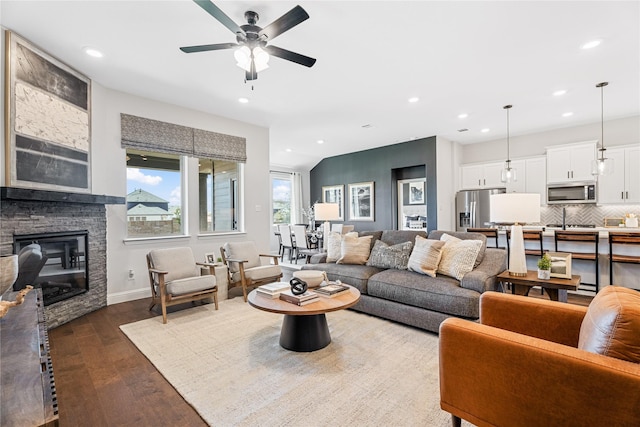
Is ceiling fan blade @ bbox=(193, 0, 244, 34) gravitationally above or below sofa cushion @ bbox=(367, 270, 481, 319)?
above

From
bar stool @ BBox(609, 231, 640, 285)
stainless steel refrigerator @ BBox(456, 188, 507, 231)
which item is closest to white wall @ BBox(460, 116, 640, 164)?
stainless steel refrigerator @ BBox(456, 188, 507, 231)

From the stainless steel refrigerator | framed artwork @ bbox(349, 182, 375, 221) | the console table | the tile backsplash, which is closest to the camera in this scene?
the console table

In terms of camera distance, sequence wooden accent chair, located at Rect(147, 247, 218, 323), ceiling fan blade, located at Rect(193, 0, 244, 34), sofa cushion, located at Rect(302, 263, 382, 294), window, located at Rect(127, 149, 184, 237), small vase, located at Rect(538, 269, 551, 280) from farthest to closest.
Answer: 1. window, located at Rect(127, 149, 184, 237)
2. sofa cushion, located at Rect(302, 263, 382, 294)
3. wooden accent chair, located at Rect(147, 247, 218, 323)
4. small vase, located at Rect(538, 269, 551, 280)
5. ceiling fan blade, located at Rect(193, 0, 244, 34)

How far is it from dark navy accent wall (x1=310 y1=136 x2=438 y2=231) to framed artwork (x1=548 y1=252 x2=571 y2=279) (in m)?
3.93

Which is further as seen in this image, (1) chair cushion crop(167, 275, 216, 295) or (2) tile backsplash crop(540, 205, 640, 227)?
(2) tile backsplash crop(540, 205, 640, 227)

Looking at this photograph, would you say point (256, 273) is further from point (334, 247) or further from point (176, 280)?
point (334, 247)

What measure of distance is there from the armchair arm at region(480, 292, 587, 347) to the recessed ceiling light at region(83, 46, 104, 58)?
4193 mm

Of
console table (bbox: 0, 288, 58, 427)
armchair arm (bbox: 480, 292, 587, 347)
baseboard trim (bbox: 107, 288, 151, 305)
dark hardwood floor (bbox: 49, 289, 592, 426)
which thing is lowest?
dark hardwood floor (bbox: 49, 289, 592, 426)

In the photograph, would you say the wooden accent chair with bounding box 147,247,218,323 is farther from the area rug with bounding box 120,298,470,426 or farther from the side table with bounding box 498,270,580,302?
the side table with bounding box 498,270,580,302

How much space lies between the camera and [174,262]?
12.4ft

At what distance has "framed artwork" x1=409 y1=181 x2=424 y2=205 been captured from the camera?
7285 millimetres

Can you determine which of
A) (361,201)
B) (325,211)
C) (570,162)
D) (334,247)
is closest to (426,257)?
(334,247)

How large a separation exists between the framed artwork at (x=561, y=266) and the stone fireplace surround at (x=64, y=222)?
4.85m

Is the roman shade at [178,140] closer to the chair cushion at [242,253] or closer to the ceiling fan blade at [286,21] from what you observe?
the chair cushion at [242,253]
